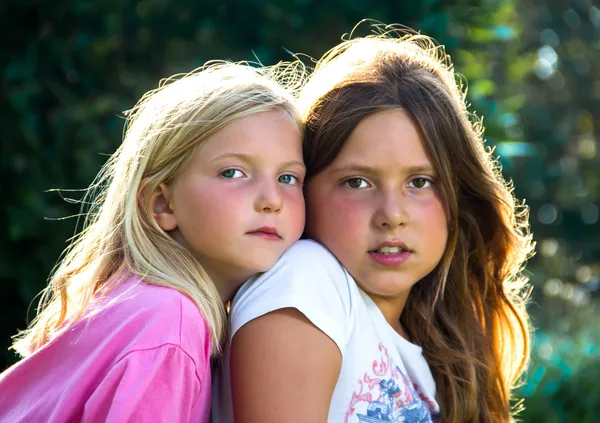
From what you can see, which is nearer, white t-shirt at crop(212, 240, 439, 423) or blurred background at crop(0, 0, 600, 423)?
white t-shirt at crop(212, 240, 439, 423)

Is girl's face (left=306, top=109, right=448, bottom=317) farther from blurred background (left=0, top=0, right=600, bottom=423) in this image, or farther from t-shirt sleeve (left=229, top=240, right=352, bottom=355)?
blurred background (left=0, top=0, right=600, bottom=423)

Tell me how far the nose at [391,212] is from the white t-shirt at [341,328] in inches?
6.5

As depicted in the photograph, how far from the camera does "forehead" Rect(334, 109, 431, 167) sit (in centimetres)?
234

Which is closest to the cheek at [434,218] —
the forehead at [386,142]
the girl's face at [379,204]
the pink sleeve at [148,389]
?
the girl's face at [379,204]

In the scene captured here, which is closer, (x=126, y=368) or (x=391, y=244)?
(x=126, y=368)

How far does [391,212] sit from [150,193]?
25.2 inches

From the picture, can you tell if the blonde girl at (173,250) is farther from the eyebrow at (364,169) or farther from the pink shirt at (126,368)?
the eyebrow at (364,169)

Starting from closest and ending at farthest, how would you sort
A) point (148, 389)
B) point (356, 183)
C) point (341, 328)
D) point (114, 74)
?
point (148, 389) < point (341, 328) < point (356, 183) < point (114, 74)

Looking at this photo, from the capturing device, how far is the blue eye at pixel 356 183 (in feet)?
7.82

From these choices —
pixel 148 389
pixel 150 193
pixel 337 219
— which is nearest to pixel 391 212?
pixel 337 219

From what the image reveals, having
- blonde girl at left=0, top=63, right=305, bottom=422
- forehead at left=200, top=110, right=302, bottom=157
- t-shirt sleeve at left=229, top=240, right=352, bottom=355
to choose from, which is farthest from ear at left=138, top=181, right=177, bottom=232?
t-shirt sleeve at left=229, top=240, right=352, bottom=355

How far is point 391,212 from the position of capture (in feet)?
7.60

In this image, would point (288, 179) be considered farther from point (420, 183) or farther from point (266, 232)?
point (420, 183)

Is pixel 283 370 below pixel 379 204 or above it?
below
